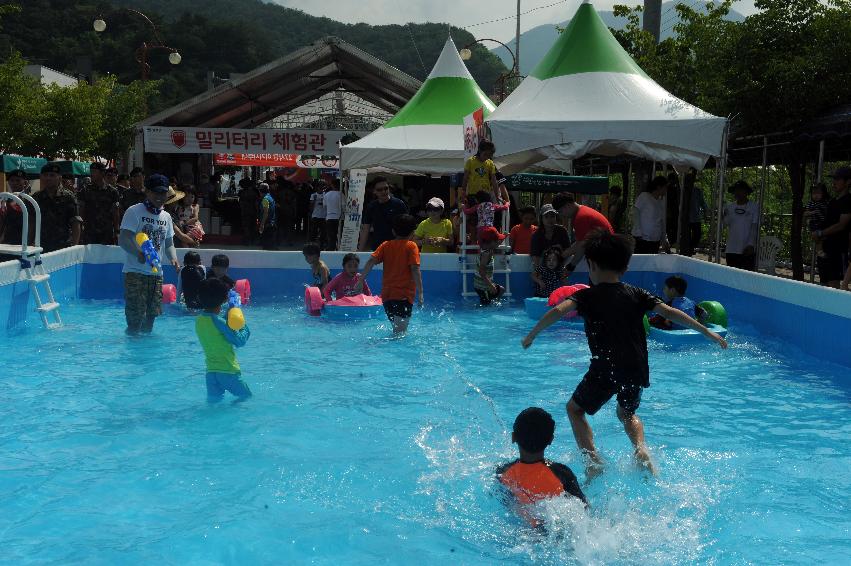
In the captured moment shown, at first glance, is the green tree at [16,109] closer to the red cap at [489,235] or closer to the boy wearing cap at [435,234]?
the boy wearing cap at [435,234]

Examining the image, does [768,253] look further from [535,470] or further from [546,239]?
[535,470]

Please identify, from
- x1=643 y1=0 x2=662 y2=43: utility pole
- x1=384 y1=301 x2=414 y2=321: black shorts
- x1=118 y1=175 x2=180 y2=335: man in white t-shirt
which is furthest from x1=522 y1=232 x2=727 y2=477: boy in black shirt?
x1=643 y1=0 x2=662 y2=43: utility pole

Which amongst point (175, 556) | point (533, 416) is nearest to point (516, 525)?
point (533, 416)

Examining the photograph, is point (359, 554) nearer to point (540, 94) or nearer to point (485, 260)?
point (485, 260)

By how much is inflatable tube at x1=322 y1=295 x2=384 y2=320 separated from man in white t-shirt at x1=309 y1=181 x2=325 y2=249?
33.6 feet

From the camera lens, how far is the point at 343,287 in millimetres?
11172

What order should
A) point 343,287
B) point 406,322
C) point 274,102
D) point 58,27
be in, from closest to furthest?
point 406,322 < point 343,287 < point 274,102 < point 58,27

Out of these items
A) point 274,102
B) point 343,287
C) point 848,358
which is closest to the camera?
point 848,358

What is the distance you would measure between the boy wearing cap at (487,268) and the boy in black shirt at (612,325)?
22.4 feet

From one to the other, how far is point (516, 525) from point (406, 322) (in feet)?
17.3

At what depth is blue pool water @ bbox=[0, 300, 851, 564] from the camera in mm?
4297

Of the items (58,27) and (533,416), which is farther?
(58,27)

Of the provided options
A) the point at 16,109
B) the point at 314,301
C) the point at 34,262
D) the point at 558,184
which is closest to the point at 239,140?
the point at 16,109

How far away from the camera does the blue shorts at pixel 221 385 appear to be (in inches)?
253
